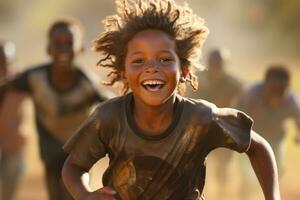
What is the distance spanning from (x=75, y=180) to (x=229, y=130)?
0.71 m

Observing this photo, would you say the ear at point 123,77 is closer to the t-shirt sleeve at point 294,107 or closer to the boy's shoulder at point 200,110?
the boy's shoulder at point 200,110

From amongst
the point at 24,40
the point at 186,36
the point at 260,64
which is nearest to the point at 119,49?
the point at 186,36

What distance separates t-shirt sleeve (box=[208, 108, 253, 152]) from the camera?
4.66 metres

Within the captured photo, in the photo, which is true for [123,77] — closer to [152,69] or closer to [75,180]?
[152,69]

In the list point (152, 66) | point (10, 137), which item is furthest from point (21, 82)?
point (152, 66)

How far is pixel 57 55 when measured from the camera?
820 cm

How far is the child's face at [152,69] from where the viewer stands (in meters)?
4.51

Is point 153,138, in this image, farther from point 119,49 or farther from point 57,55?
point 57,55

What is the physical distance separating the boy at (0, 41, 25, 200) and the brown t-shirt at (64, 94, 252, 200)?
502 cm

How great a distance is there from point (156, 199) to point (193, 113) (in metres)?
0.41

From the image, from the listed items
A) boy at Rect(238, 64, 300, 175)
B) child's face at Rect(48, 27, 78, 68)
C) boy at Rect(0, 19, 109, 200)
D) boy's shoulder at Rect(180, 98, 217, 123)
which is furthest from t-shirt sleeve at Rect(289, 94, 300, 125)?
boy's shoulder at Rect(180, 98, 217, 123)

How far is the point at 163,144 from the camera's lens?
15.2 ft

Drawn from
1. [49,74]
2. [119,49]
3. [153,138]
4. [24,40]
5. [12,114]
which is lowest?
[24,40]

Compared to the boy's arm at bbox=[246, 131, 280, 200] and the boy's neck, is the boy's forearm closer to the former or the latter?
the boy's neck
